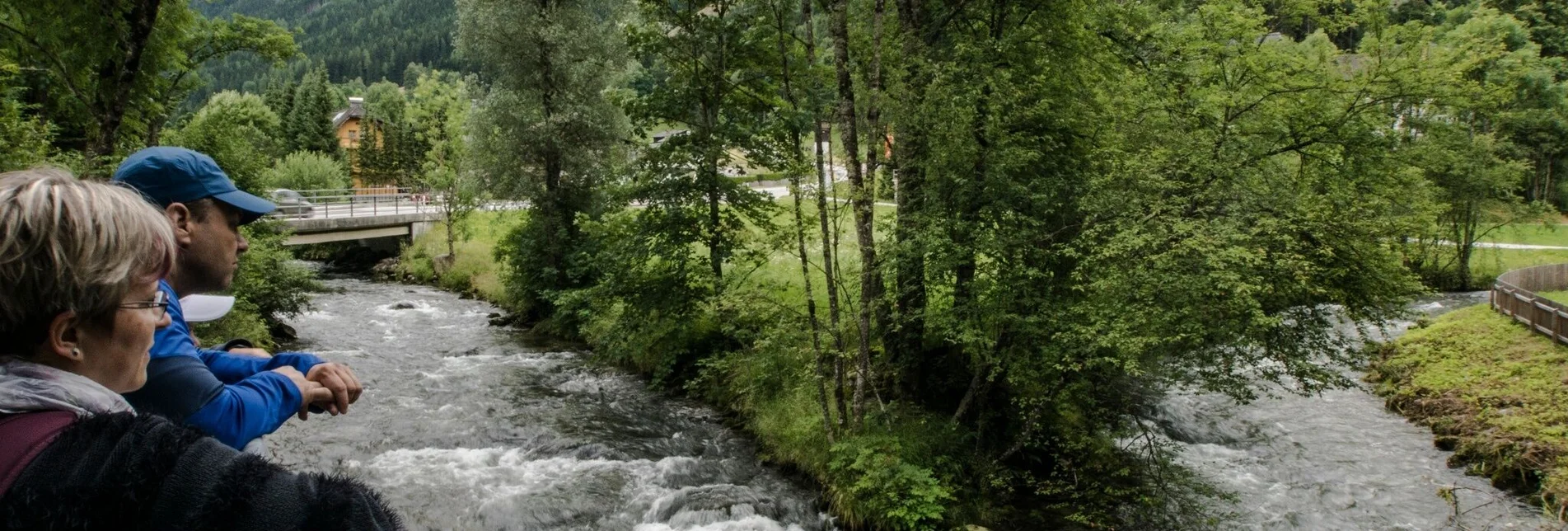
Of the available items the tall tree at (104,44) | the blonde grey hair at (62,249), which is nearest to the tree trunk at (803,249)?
the tall tree at (104,44)

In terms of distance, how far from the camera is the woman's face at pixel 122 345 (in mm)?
1509

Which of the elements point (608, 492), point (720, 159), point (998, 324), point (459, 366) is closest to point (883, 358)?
point (998, 324)

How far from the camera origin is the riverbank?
12.9 m

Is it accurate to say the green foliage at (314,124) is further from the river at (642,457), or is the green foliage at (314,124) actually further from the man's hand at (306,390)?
the man's hand at (306,390)

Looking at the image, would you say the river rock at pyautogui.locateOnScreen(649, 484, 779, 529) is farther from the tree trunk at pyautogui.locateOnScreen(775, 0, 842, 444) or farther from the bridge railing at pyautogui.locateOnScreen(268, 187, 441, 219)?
the bridge railing at pyautogui.locateOnScreen(268, 187, 441, 219)

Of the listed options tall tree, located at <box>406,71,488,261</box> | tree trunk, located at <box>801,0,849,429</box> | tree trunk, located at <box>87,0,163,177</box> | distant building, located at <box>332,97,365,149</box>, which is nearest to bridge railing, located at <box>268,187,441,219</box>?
tall tree, located at <box>406,71,488,261</box>

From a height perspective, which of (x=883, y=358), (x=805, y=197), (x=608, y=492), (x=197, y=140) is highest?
(x=197, y=140)

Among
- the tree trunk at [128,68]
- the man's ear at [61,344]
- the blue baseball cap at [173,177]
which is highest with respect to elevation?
the tree trunk at [128,68]

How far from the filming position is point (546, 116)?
2216 centimetres

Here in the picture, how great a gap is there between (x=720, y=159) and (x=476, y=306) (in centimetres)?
1270

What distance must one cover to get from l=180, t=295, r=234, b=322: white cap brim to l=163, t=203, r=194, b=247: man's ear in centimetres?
16

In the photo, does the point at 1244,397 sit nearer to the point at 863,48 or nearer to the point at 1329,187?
the point at 1329,187

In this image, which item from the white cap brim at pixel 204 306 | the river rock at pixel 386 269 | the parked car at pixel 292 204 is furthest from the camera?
the river rock at pixel 386 269

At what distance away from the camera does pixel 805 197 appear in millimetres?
10680
